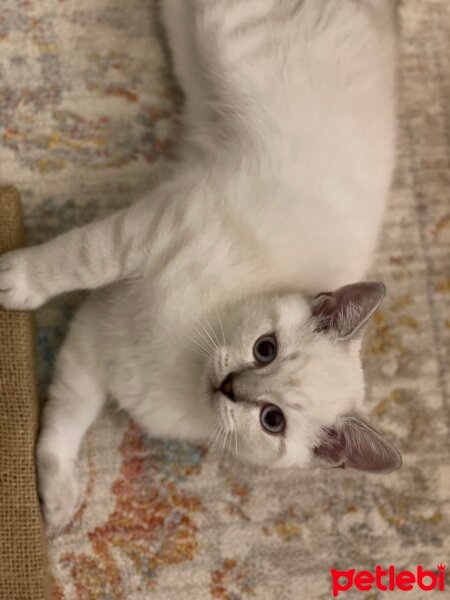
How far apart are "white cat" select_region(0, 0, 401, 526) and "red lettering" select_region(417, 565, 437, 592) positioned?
65 cm

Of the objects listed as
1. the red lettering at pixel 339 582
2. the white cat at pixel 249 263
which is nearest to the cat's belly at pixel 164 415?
the white cat at pixel 249 263

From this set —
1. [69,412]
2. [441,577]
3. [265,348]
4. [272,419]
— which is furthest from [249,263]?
[441,577]

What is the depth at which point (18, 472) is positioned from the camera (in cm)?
136

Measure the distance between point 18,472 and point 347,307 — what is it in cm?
75

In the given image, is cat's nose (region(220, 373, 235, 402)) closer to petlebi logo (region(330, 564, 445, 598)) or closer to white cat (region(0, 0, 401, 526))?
white cat (region(0, 0, 401, 526))

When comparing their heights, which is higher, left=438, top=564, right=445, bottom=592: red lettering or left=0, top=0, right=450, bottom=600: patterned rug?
left=0, top=0, right=450, bottom=600: patterned rug

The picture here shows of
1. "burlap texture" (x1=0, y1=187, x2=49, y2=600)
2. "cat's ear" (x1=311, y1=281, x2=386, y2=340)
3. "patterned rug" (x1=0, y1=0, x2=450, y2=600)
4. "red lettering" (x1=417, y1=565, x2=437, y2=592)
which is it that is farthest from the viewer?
"red lettering" (x1=417, y1=565, x2=437, y2=592)

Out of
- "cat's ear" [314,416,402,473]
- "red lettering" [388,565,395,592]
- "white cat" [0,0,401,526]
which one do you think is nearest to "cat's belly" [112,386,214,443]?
"white cat" [0,0,401,526]

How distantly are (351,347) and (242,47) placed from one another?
0.78 m

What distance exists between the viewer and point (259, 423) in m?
1.21

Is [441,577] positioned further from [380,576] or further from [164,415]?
[164,415]

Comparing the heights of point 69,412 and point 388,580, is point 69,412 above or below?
above

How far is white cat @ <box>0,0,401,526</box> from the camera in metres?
1.23

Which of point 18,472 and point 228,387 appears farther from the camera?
point 18,472
